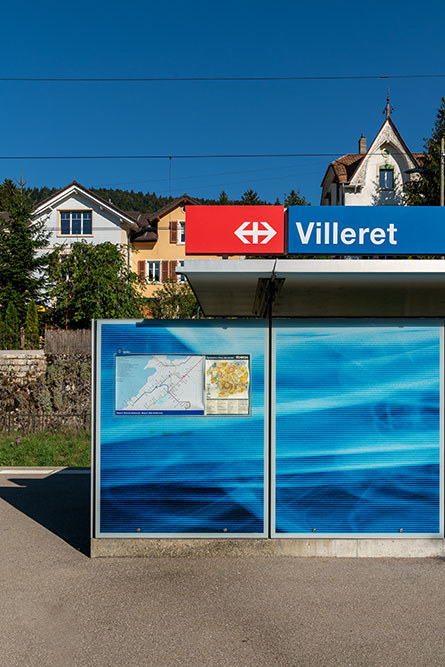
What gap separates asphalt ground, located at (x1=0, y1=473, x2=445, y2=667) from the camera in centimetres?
406

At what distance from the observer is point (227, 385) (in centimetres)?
619

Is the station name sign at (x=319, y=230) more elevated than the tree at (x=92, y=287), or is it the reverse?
the tree at (x=92, y=287)

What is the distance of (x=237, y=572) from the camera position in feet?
18.4

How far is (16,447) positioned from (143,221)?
34335 mm

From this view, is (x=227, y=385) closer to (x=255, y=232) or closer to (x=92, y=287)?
(x=255, y=232)

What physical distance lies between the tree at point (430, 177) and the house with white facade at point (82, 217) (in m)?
19.1

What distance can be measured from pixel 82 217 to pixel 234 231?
35.4 m

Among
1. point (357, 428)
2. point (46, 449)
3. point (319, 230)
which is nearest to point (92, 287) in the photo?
point (46, 449)

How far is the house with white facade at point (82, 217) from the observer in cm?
3922

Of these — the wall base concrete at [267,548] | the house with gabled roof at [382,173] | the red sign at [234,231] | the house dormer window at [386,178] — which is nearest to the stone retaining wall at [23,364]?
the wall base concrete at [267,548]

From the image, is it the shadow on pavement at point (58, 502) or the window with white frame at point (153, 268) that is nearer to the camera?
the shadow on pavement at point (58, 502)

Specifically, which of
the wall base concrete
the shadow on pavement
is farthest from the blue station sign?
the shadow on pavement

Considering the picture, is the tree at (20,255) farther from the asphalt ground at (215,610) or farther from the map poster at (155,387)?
the asphalt ground at (215,610)

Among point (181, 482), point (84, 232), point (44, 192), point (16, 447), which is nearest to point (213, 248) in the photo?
point (181, 482)
